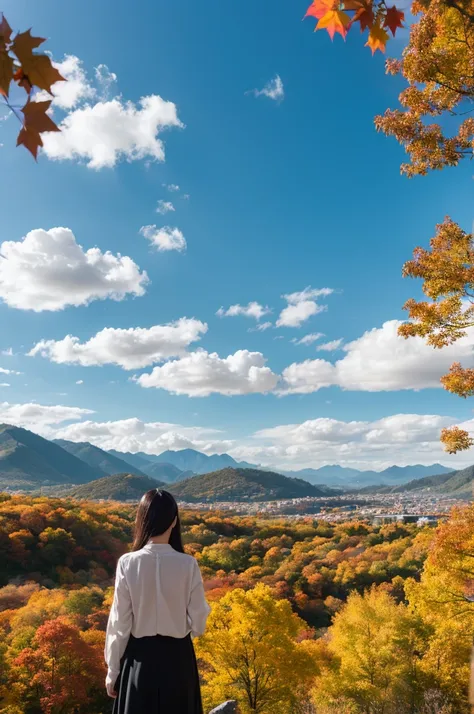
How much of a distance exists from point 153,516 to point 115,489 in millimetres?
134542

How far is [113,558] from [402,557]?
2781 centimetres

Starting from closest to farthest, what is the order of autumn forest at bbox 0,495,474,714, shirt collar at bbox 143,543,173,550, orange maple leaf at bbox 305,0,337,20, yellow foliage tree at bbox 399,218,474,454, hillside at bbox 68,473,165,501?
orange maple leaf at bbox 305,0,337,20
shirt collar at bbox 143,543,173,550
yellow foliage tree at bbox 399,218,474,454
autumn forest at bbox 0,495,474,714
hillside at bbox 68,473,165,501

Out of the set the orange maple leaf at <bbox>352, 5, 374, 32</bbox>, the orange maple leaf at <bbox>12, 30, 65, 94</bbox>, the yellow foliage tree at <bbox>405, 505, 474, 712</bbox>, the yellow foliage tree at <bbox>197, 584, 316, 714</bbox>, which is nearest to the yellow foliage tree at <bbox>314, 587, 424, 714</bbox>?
the yellow foliage tree at <bbox>197, 584, 316, 714</bbox>

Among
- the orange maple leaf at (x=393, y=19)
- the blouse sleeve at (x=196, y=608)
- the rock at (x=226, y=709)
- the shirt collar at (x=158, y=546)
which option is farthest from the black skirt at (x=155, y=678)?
the rock at (x=226, y=709)

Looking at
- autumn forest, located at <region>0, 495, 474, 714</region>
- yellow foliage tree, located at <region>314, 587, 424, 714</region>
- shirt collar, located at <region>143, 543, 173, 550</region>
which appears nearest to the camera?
shirt collar, located at <region>143, 543, 173, 550</region>

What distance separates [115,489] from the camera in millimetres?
127625

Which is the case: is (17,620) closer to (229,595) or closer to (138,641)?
(229,595)

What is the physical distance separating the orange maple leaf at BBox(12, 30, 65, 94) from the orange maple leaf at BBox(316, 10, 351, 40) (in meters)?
0.99

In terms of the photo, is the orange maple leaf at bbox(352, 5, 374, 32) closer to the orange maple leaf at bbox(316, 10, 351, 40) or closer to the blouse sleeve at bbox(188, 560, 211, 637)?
the orange maple leaf at bbox(316, 10, 351, 40)

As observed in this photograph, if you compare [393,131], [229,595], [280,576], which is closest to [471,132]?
[393,131]

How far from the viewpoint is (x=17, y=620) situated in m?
23.0

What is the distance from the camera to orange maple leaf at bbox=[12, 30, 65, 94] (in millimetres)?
1152

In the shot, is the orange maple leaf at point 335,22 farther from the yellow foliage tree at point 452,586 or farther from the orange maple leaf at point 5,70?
the yellow foliage tree at point 452,586

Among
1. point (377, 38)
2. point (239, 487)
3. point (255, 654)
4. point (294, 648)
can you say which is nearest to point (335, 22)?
point (377, 38)
